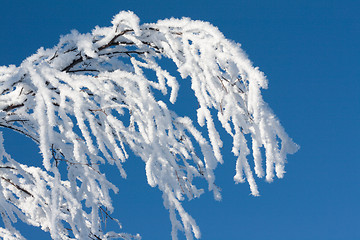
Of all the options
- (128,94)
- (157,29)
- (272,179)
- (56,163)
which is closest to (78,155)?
(56,163)

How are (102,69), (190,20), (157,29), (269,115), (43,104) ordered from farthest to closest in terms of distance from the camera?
(102,69), (157,29), (190,20), (43,104), (269,115)

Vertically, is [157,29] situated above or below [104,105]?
above

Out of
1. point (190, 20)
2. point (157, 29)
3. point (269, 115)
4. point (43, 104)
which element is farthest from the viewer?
point (157, 29)

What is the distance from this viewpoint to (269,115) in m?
1.68

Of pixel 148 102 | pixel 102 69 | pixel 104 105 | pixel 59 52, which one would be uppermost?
pixel 102 69

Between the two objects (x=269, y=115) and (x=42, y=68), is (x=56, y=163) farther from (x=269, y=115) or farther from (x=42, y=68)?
(x=269, y=115)

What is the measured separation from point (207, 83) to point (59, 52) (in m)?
1.14

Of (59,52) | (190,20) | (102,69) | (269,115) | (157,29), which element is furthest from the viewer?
(102,69)

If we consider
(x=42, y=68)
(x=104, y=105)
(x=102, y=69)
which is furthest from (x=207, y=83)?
(x=102, y=69)

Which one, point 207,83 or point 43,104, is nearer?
point 43,104

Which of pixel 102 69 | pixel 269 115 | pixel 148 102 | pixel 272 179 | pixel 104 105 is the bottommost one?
pixel 272 179

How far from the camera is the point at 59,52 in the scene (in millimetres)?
2422

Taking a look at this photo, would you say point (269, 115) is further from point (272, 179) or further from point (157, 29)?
point (157, 29)

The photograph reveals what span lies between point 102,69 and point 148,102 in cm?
93
